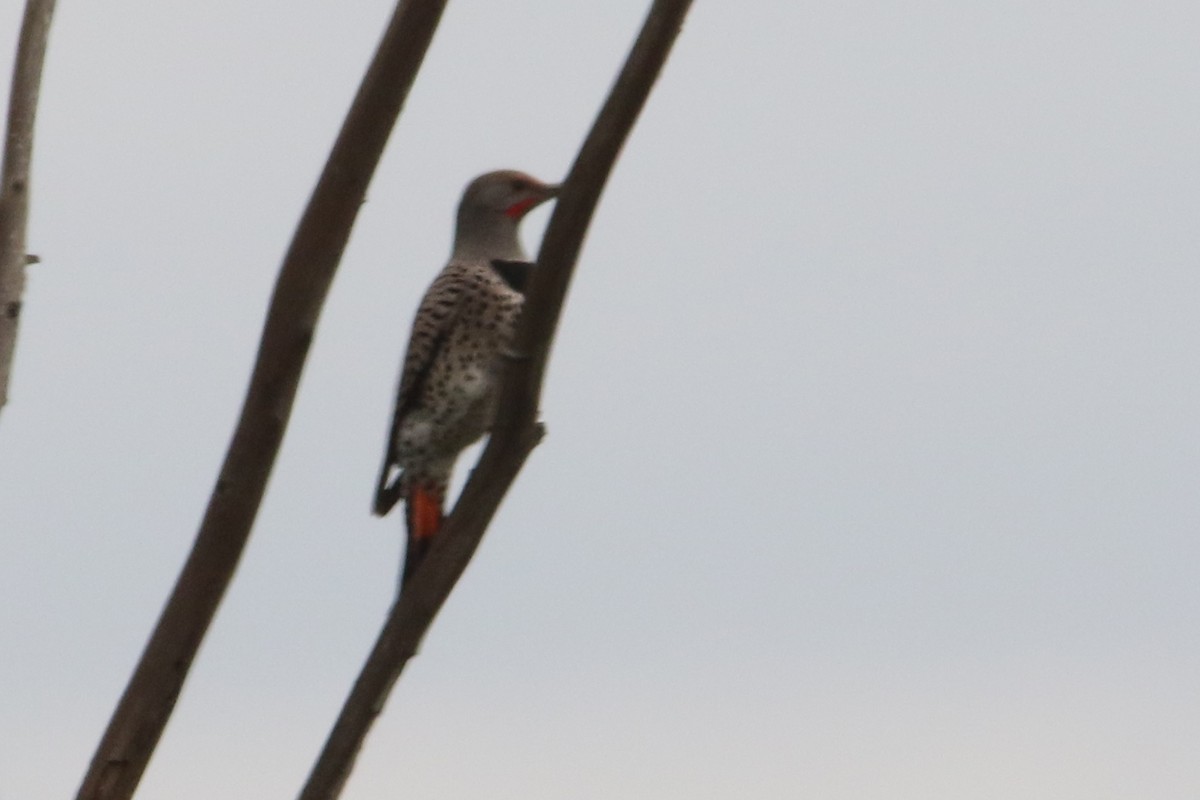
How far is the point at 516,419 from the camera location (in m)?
3.65

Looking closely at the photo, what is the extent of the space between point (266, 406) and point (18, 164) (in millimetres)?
743

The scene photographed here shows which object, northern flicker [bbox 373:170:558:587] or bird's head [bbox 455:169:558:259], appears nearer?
northern flicker [bbox 373:170:558:587]

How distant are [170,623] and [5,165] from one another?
3.20ft

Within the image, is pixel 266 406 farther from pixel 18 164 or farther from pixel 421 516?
pixel 421 516

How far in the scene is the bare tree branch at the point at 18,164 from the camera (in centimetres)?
401

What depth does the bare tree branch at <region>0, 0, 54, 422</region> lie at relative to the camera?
4.01 metres

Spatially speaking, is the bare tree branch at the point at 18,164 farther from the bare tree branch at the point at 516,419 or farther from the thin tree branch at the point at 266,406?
the bare tree branch at the point at 516,419

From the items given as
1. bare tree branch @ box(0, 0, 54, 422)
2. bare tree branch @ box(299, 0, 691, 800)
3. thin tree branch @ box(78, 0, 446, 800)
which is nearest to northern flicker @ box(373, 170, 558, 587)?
thin tree branch @ box(78, 0, 446, 800)

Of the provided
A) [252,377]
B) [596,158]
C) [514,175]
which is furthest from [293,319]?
[514,175]

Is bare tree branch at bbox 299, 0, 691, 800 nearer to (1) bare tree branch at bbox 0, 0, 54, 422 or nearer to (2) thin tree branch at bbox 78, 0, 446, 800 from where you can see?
(2) thin tree branch at bbox 78, 0, 446, 800

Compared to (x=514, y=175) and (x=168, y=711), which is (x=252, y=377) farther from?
(x=514, y=175)

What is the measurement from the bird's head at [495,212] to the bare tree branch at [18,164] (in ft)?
7.69

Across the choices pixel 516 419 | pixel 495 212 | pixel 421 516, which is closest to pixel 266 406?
pixel 516 419

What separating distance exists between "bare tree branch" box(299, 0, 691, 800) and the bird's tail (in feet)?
6.05
